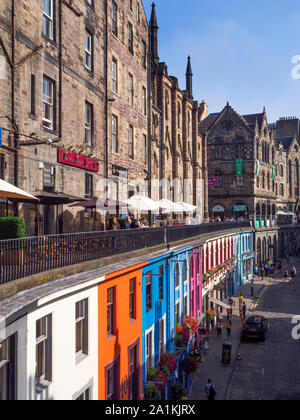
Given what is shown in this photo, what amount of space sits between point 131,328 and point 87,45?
1474cm

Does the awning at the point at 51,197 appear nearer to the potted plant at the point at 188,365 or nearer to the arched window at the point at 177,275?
the arched window at the point at 177,275

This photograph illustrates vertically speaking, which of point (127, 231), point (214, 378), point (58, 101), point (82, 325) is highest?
point (58, 101)

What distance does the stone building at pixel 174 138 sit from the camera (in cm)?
3544

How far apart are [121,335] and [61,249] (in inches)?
191

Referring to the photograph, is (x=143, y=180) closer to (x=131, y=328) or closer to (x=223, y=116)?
(x=131, y=328)

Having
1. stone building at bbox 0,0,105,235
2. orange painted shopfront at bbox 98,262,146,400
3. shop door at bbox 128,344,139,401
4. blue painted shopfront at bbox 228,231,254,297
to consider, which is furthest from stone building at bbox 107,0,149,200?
blue painted shopfront at bbox 228,231,254,297

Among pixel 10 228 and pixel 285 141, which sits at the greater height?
pixel 285 141

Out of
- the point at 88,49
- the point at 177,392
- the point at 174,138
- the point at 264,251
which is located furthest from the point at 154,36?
the point at 264,251

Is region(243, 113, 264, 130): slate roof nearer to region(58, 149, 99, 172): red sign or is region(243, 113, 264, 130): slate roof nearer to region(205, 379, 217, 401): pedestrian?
region(58, 149, 99, 172): red sign

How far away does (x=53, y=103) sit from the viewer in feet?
60.3

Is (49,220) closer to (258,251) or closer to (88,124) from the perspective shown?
(88,124)

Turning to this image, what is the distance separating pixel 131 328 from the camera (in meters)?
14.8
